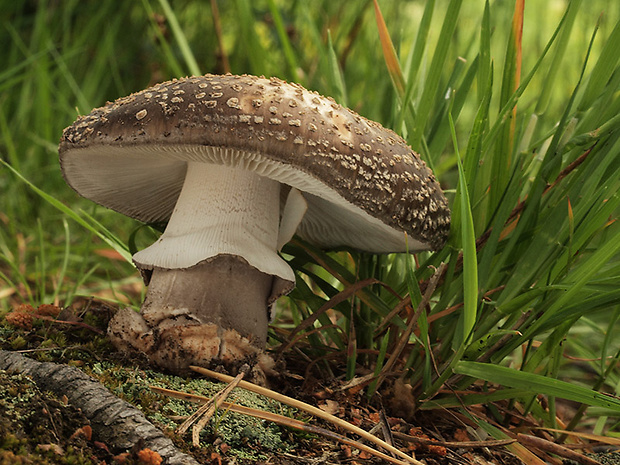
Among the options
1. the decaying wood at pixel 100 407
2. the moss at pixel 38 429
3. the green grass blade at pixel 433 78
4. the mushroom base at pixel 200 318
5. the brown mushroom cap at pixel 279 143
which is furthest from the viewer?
the green grass blade at pixel 433 78

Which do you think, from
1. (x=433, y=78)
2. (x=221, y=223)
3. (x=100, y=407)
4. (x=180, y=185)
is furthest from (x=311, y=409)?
(x=433, y=78)

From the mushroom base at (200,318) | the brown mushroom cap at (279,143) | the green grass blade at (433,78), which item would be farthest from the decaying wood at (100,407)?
the green grass blade at (433,78)

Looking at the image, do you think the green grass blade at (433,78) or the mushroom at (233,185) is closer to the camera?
the mushroom at (233,185)

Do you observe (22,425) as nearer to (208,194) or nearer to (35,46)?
(208,194)

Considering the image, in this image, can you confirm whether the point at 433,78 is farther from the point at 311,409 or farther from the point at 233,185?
the point at 311,409

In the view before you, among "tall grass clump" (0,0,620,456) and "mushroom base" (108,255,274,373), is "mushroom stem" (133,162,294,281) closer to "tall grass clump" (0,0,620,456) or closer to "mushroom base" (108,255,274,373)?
"mushroom base" (108,255,274,373)

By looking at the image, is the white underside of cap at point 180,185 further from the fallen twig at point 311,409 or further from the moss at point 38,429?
the moss at point 38,429

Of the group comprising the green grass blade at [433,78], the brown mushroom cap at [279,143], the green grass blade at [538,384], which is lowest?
the green grass blade at [538,384]

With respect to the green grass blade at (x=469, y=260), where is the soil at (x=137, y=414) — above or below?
below
